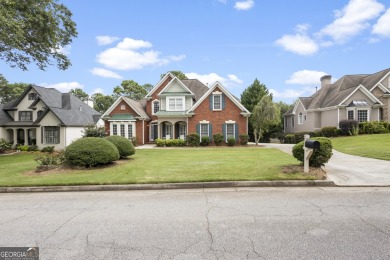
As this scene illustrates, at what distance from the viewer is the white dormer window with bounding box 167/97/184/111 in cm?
2934

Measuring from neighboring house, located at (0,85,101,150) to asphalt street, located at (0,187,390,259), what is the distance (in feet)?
79.4

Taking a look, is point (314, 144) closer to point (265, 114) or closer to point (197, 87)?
point (265, 114)

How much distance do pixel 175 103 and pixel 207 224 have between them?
83.2ft

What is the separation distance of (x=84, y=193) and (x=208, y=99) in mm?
20925

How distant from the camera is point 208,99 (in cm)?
2719

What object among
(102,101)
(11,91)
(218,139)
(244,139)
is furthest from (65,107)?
(11,91)

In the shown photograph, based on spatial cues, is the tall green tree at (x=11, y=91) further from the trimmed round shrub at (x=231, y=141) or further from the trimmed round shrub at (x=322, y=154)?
the trimmed round shrub at (x=322, y=154)

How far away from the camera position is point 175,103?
29.4m

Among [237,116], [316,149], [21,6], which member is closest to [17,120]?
[21,6]

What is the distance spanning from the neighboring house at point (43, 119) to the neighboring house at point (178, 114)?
4510 mm

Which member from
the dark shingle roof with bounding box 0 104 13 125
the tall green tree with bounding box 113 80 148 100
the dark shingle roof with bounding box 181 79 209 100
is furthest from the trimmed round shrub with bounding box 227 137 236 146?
the tall green tree with bounding box 113 80 148 100

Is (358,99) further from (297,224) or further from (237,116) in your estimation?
(297,224)

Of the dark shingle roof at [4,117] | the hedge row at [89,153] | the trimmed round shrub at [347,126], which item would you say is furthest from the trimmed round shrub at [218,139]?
the dark shingle roof at [4,117]

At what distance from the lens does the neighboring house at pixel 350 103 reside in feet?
92.3
